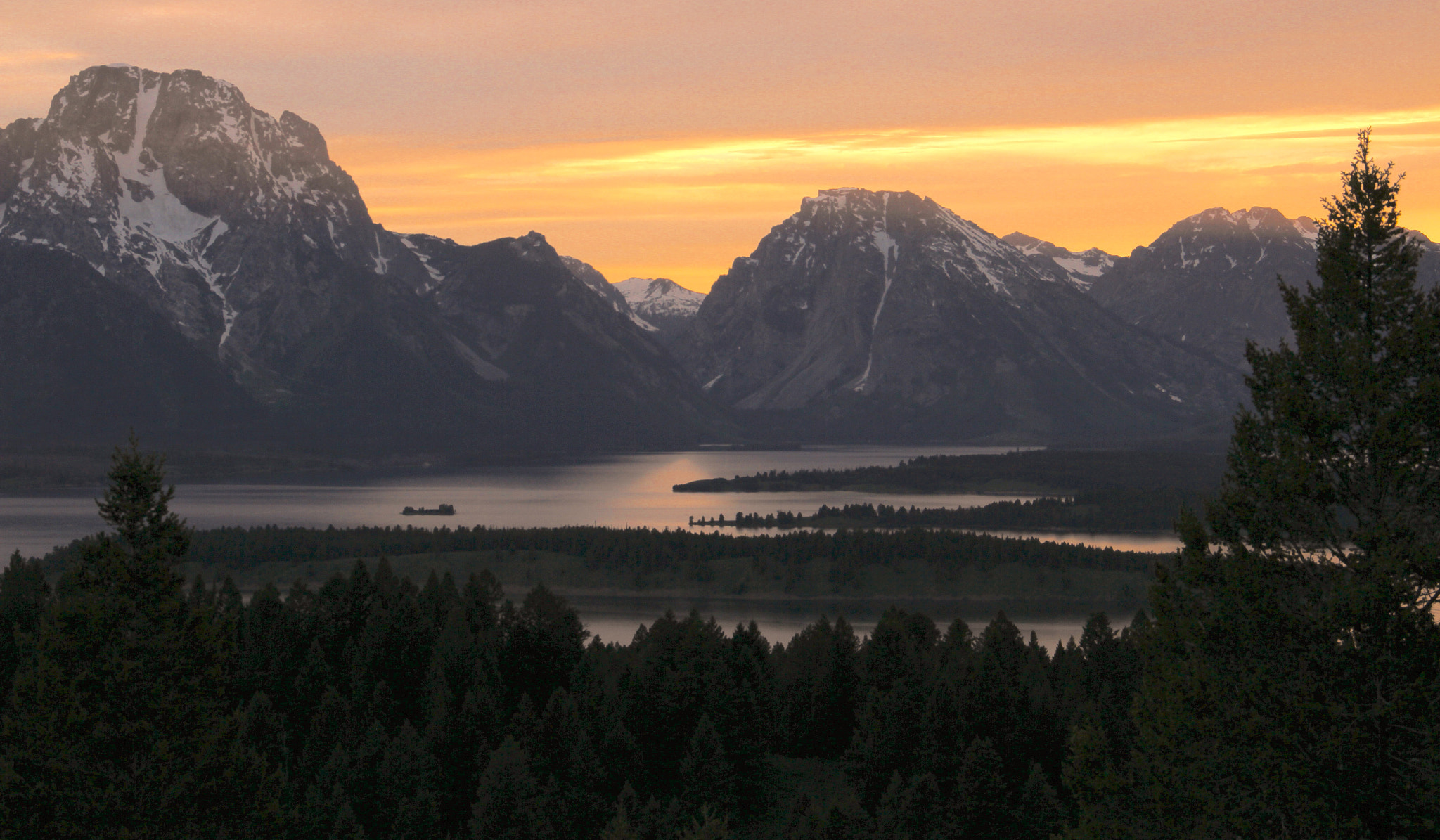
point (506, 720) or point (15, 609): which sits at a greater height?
point (15, 609)

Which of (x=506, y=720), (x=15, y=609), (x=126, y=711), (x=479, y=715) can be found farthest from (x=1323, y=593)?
(x=15, y=609)

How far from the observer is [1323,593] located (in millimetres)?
23453

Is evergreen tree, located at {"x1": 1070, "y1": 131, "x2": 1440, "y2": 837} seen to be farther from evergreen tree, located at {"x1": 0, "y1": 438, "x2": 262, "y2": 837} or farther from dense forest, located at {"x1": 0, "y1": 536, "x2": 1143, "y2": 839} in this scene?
dense forest, located at {"x1": 0, "y1": 536, "x2": 1143, "y2": 839}

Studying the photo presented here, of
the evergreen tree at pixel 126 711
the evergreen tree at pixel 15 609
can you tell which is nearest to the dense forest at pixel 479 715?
the evergreen tree at pixel 126 711

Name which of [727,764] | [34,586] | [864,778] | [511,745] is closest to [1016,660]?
[864,778]

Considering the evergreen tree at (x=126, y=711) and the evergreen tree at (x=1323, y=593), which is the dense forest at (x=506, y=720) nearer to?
the evergreen tree at (x=126, y=711)

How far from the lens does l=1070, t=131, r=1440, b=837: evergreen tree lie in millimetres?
21906

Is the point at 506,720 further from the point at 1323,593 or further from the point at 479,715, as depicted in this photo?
the point at 1323,593

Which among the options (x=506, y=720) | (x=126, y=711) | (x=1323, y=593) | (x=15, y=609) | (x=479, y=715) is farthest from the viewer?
(x=15, y=609)

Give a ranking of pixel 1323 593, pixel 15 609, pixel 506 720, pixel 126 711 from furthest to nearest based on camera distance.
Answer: pixel 15 609 → pixel 506 720 → pixel 126 711 → pixel 1323 593

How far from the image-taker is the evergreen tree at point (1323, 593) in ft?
71.9

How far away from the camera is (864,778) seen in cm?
7831

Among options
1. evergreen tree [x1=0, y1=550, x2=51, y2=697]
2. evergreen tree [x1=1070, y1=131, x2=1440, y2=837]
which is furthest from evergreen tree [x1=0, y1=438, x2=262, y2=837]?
evergreen tree [x1=0, y1=550, x2=51, y2=697]

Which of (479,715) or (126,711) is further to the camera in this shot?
(479,715)
